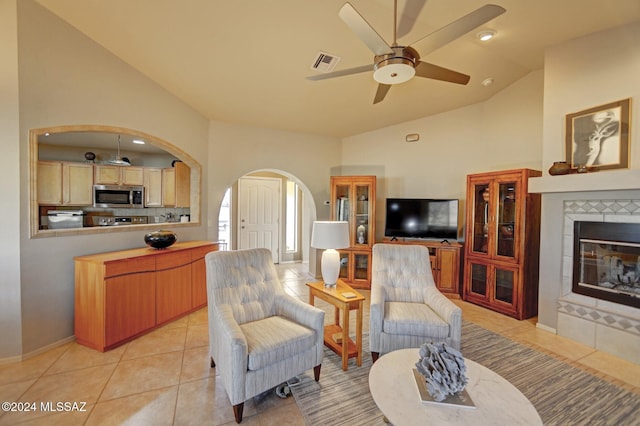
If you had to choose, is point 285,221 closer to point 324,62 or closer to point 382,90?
point 324,62

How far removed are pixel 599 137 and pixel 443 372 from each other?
114 inches

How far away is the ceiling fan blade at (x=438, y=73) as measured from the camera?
2.11 meters

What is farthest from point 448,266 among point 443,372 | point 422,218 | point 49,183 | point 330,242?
point 49,183

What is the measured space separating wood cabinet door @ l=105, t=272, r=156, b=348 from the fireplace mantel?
4.30 metres

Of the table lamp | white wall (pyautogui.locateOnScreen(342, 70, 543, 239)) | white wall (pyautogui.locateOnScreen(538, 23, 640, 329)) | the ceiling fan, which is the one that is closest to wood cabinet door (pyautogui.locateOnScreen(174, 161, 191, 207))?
white wall (pyautogui.locateOnScreen(342, 70, 543, 239))

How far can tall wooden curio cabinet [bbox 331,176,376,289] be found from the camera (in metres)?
4.79

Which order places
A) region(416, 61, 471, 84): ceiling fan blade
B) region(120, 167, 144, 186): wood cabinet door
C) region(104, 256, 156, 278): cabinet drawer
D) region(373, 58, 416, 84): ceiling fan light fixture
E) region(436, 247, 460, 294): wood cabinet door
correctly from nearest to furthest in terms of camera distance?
region(373, 58, 416, 84): ceiling fan light fixture, region(416, 61, 471, 84): ceiling fan blade, region(104, 256, 156, 278): cabinet drawer, region(436, 247, 460, 294): wood cabinet door, region(120, 167, 144, 186): wood cabinet door

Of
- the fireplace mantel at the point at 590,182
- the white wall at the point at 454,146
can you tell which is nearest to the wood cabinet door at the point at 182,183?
the white wall at the point at 454,146

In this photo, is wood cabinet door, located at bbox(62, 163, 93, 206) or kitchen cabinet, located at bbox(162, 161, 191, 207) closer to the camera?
wood cabinet door, located at bbox(62, 163, 93, 206)

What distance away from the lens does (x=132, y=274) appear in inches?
109

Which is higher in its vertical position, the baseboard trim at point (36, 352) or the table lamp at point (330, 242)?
the table lamp at point (330, 242)

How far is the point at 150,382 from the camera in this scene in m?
2.15

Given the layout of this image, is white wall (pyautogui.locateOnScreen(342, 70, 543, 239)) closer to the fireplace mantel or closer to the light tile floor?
the fireplace mantel

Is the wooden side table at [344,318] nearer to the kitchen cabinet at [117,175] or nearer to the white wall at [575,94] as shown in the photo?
the white wall at [575,94]
